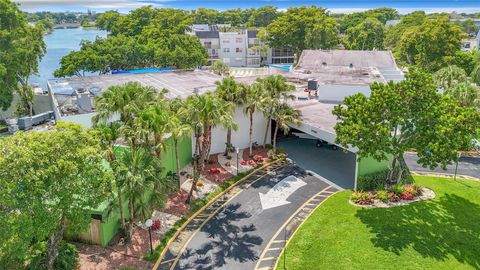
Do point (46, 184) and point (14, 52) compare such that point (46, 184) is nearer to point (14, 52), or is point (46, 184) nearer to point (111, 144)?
point (111, 144)

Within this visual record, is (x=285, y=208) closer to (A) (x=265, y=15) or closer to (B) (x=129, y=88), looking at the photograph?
(B) (x=129, y=88)

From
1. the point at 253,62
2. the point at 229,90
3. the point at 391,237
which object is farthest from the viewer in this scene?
the point at 253,62

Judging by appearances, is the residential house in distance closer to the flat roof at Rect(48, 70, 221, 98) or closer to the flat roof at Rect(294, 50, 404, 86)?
the flat roof at Rect(294, 50, 404, 86)

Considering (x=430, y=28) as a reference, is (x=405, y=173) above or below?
below

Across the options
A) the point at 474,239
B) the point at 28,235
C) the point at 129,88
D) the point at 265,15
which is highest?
the point at 265,15

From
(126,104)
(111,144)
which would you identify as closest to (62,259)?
(111,144)

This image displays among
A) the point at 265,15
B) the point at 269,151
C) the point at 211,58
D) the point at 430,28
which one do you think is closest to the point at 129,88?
the point at 269,151

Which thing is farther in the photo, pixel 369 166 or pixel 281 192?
pixel 369 166
